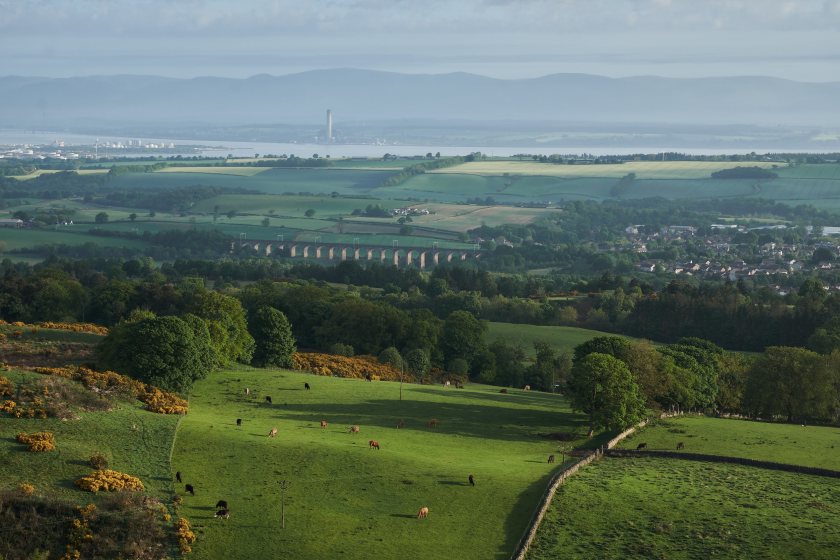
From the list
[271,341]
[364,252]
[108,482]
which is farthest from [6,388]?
[364,252]

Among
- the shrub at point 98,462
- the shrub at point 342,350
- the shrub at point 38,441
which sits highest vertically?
the shrub at point 38,441

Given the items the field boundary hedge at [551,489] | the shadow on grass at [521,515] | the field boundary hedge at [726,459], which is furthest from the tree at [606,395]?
the shadow on grass at [521,515]

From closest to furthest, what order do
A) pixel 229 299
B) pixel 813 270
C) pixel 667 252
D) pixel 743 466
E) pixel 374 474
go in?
pixel 374 474
pixel 743 466
pixel 229 299
pixel 813 270
pixel 667 252

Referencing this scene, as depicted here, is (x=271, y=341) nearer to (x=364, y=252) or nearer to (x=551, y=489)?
(x=551, y=489)

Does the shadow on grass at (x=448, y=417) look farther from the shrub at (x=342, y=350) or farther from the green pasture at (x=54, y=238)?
the green pasture at (x=54, y=238)

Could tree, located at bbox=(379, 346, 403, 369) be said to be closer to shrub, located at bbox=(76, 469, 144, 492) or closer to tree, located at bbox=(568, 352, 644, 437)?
tree, located at bbox=(568, 352, 644, 437)

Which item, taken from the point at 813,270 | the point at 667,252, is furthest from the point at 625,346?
the point at 667,252

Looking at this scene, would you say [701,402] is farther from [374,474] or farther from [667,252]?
[667,252]
